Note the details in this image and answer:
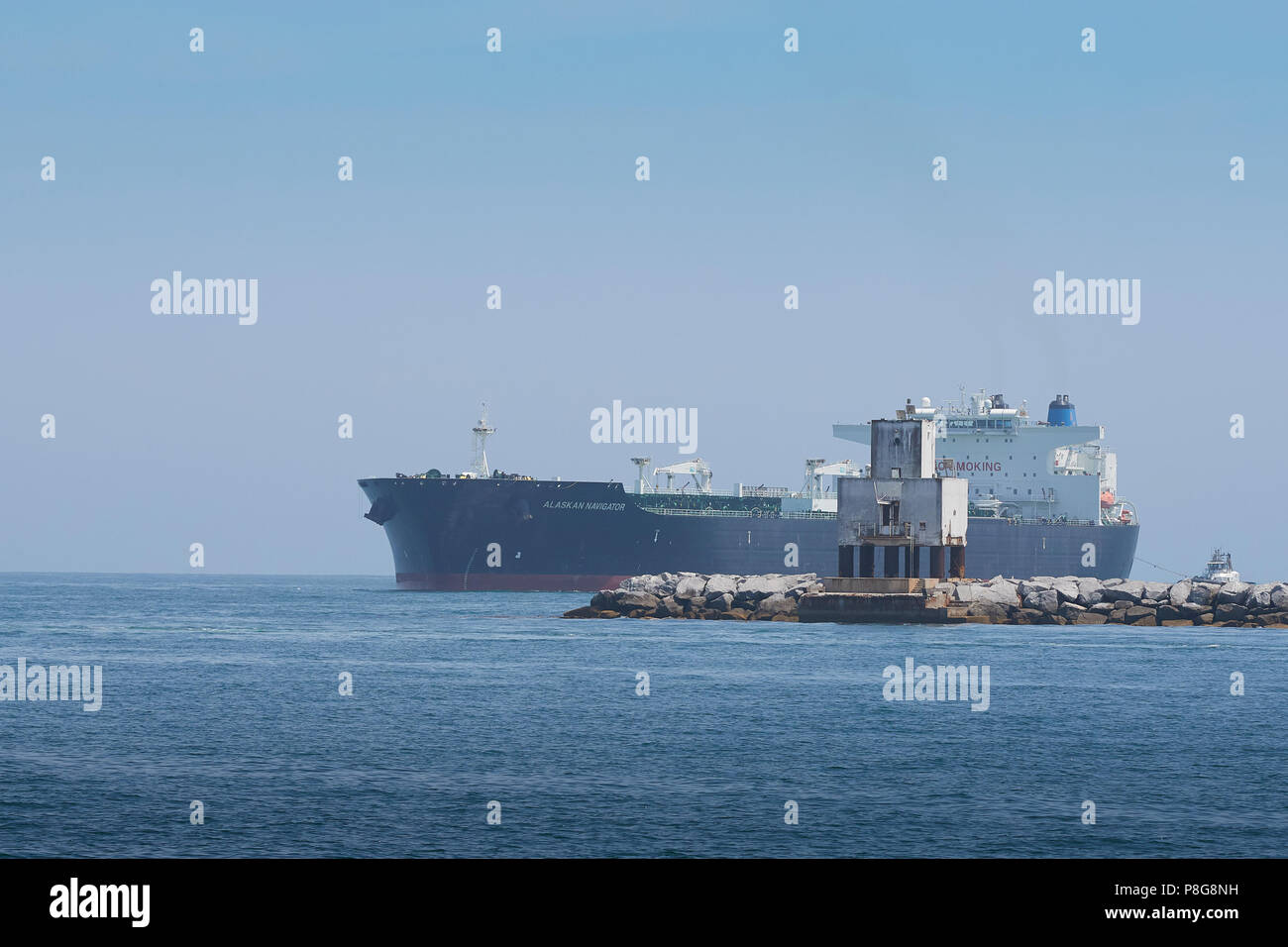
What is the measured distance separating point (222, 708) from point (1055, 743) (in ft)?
53.4

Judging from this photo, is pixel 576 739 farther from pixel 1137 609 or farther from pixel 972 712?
pixel 1137 609

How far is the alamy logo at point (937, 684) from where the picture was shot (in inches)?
1257

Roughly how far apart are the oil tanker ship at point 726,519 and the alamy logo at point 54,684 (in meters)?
36.4

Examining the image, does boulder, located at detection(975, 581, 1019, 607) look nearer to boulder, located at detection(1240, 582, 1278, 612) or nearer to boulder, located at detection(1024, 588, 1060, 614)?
boulder, located at detection(1024, 588, 1060, 614)

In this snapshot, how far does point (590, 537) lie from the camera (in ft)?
246

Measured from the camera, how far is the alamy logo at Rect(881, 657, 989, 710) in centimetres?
3192

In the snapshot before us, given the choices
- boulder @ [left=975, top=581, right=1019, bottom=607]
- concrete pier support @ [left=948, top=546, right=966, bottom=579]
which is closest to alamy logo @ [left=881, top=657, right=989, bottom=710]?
boulder @ [left=975, top=581, right=1019, bottom=607]

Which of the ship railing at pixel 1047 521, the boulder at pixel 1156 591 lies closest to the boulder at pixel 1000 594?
the boulder at pixel 1156 591

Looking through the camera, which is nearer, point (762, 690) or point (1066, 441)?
point (762, 690)

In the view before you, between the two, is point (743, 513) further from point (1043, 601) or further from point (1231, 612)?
point (1231, 612)

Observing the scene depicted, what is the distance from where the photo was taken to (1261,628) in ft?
185
